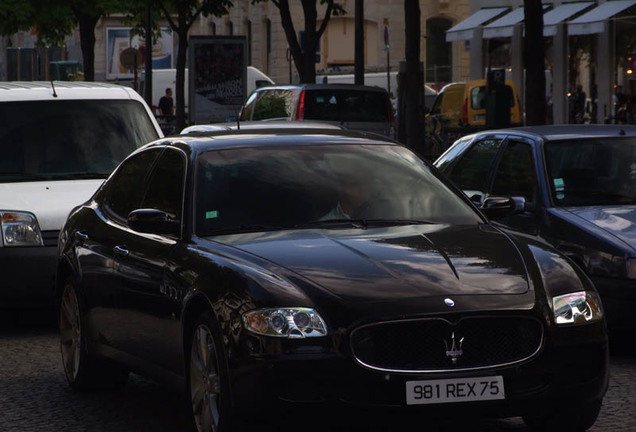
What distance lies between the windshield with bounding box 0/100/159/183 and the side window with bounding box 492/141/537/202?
300cm

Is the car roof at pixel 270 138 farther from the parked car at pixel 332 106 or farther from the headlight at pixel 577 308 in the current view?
the parked car at pixel 332 106

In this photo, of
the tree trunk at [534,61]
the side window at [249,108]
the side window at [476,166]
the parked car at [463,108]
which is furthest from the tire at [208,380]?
the parked car at [463,108]

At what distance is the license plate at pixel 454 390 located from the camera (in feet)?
20.3

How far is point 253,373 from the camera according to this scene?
622cm

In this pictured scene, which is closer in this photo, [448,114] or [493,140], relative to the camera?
[493,140]

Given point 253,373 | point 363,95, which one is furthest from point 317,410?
point 363,95

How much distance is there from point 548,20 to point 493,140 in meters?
32.9

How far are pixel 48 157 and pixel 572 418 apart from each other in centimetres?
681

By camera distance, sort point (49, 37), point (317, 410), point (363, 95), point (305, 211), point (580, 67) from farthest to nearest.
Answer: point (49, 37) → point (580, 67) → point (363, 95) → point (305, 211) → point (317, 410)

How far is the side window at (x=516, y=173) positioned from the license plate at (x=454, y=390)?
4770mm

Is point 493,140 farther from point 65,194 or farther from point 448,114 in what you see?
point 448,114

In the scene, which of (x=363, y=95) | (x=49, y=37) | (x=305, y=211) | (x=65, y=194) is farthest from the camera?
(x=49, y=37)

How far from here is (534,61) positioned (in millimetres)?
23828

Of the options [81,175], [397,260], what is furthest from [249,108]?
[397,260]
